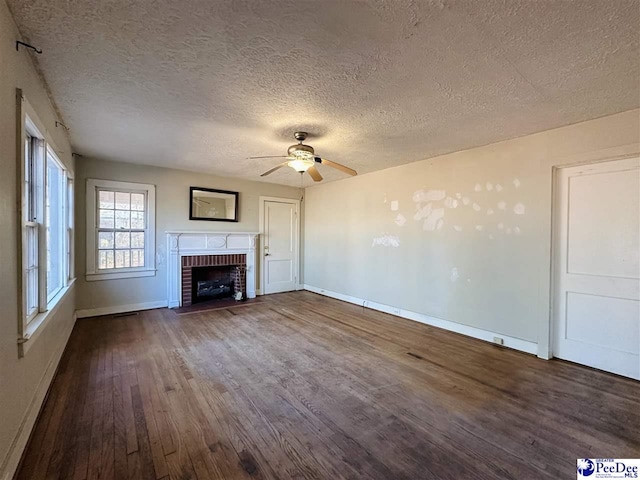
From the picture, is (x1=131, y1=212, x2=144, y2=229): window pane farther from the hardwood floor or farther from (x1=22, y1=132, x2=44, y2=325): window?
(x1=22, y1=132, x2=44, y2=325): window

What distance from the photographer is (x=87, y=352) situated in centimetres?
320

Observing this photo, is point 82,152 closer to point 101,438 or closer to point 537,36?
point 101,438

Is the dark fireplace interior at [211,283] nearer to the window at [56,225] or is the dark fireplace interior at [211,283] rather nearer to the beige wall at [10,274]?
the window at [56,225]

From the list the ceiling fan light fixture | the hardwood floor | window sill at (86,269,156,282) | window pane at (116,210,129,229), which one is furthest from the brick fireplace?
the ceiling fan light fixture

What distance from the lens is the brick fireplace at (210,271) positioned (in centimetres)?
526

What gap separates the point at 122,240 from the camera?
4.77 m

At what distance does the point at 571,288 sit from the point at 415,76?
2.70m

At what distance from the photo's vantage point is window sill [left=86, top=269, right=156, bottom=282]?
451 cm

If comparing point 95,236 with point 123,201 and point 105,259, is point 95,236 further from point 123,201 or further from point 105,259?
point 123,201

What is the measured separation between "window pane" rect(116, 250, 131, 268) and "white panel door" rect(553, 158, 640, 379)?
19.4ft

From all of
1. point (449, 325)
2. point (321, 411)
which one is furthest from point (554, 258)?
point (321, 411)

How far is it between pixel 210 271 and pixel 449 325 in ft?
14.4

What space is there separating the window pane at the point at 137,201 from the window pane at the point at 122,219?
0.15 m

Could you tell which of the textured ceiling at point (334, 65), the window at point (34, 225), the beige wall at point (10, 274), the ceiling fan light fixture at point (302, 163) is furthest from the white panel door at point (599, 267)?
the window at point (34, 225)
